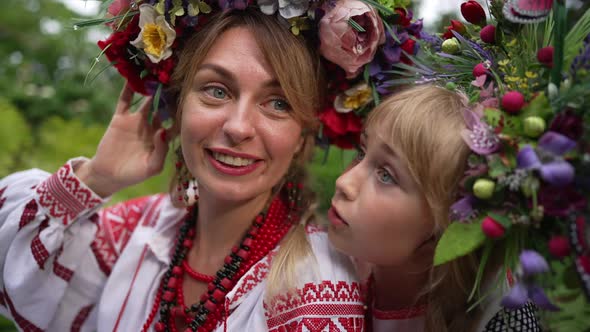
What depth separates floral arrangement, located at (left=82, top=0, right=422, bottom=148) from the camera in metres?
1.62

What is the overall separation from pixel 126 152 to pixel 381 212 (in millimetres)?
1053

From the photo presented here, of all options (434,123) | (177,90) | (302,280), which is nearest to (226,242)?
(302,280)

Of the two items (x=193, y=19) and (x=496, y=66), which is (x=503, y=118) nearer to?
(x=496, y=66)

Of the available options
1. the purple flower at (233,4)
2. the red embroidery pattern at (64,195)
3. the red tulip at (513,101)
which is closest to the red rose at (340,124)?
the purple flower at (233,4)

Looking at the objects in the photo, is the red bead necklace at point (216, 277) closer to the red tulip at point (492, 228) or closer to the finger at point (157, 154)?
the finger at point (157, 154)

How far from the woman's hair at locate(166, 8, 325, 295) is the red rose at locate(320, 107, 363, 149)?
0.14ft

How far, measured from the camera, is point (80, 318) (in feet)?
6.73

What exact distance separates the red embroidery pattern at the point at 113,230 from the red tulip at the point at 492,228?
146 centimetres

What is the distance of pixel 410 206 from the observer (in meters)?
1.43

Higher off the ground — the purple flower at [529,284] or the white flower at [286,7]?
the white flower at [286,7]

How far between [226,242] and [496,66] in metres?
1.01

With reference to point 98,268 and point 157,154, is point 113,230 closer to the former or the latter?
point 98,268

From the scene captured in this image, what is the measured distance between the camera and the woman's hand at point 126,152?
197 centimetres

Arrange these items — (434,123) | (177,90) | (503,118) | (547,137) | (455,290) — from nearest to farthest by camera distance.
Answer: (547,137) < (503,118) < (434,123) < (455,290) < (177,90)
